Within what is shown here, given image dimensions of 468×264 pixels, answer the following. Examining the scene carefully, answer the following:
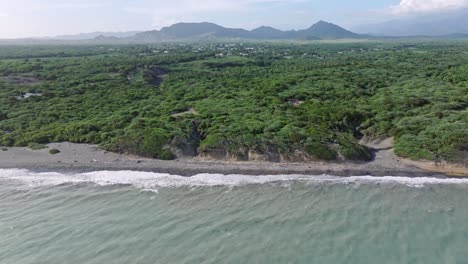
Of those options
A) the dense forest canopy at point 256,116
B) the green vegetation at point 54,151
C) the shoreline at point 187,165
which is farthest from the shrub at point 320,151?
the green vegetation at point 54,151

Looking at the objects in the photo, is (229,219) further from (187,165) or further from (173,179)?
(187,165)

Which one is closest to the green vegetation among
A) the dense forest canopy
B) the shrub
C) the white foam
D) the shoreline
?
the shoreline

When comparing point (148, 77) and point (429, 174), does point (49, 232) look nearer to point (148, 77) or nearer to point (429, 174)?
point (429, 174)

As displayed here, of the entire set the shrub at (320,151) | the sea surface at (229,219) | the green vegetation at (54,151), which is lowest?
the sea surface at (229,219)

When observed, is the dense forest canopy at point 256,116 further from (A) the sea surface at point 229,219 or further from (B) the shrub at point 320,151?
(A) the sea surface at point 229,219

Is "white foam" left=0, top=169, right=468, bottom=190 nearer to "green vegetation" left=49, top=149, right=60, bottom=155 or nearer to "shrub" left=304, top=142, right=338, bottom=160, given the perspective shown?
"shrub" left=304, top=142, right=338, bottom=160

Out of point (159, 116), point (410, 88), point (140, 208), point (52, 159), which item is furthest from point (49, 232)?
point (410, 88)

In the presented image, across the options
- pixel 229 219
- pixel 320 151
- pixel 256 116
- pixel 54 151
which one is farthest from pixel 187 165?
pixel 54 151
